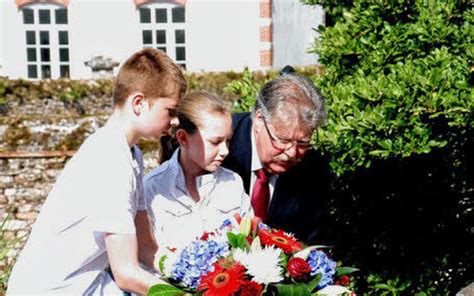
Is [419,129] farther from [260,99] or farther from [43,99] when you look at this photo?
[43,99]

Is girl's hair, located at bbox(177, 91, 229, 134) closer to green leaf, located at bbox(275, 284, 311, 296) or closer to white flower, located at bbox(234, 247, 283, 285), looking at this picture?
white flower, located at bbox(234, 247, 283, 285)

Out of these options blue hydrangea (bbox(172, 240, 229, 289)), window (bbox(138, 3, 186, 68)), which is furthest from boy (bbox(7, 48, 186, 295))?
window (bbox(138, 3, 186, 68))

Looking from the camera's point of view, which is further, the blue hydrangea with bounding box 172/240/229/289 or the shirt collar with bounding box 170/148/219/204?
the shirt collar with bounding box 170/148/219/204

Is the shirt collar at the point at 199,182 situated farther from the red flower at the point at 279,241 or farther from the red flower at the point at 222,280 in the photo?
the red flower at the point at 222,280

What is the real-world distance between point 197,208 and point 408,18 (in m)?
2.27

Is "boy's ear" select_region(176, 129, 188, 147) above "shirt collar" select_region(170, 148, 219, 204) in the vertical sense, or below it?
above

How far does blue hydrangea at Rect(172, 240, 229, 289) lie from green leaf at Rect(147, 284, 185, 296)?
0.13ft

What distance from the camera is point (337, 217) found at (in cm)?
563

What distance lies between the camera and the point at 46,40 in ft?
67.5

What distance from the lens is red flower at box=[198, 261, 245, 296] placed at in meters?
2.89

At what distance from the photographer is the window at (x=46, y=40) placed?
66.6 ft

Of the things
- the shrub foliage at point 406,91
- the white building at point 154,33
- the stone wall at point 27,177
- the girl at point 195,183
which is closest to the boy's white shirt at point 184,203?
the girl at point 195,183

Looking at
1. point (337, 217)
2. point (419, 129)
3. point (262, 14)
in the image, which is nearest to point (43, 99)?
point (262, 14)

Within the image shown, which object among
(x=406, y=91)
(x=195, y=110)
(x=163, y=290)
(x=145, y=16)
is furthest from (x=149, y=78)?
(x=145, y=16)
